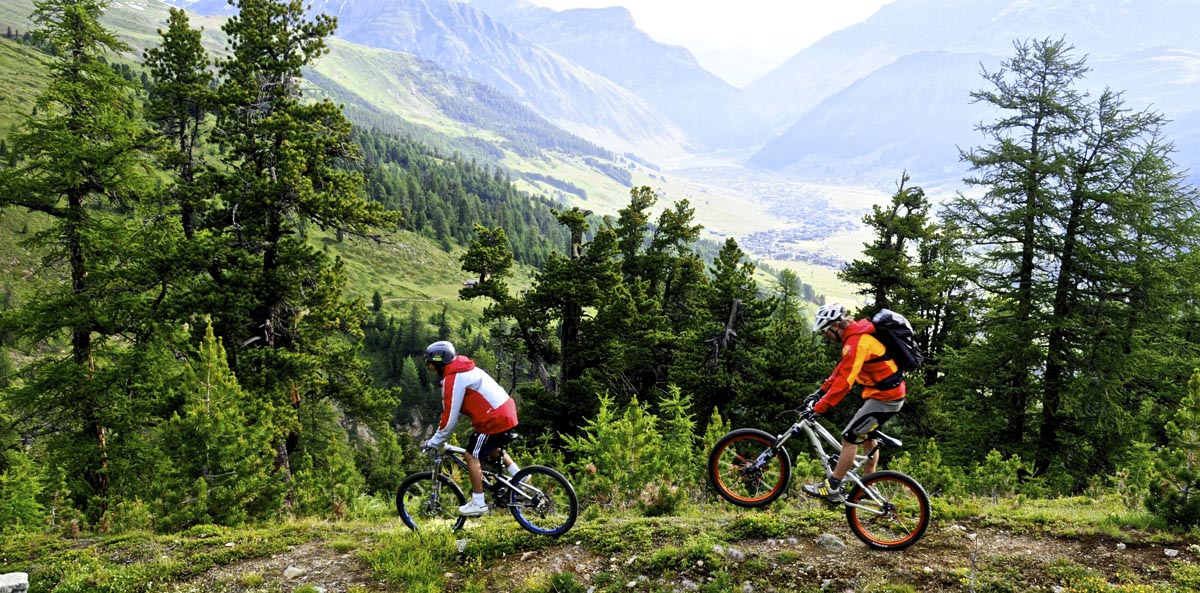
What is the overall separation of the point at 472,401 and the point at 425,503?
2.56 metres

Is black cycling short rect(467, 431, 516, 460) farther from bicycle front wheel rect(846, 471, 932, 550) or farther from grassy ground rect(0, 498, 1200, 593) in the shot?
bicycle front wheel rect(846, 471, 932, 550)

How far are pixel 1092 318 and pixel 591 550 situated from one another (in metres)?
22.2

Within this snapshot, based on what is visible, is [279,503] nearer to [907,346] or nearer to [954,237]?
[907,346]

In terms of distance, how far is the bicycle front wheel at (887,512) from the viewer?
8.41 metres

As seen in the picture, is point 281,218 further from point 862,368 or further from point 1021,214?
point 1021,214

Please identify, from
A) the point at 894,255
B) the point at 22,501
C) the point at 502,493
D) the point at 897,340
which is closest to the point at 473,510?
the point at 502,493

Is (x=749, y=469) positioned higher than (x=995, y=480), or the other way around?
(x=749, y=469)

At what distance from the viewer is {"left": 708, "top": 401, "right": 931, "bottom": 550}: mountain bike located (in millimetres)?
8555

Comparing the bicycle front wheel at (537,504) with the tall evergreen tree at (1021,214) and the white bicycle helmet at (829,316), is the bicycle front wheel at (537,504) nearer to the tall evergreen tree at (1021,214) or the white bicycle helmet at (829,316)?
the white bicycle helmet at (829,316)

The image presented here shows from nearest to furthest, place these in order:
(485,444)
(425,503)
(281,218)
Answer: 1. (485,444)
2. (425,503)
3. (281,218)

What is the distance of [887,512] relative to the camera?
28.1 ft

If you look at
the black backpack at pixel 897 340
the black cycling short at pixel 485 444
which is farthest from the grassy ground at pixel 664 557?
the black backpack at pixel 897 340

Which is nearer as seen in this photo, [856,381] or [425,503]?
[856,381]

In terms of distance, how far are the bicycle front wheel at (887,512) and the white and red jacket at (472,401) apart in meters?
5.21
